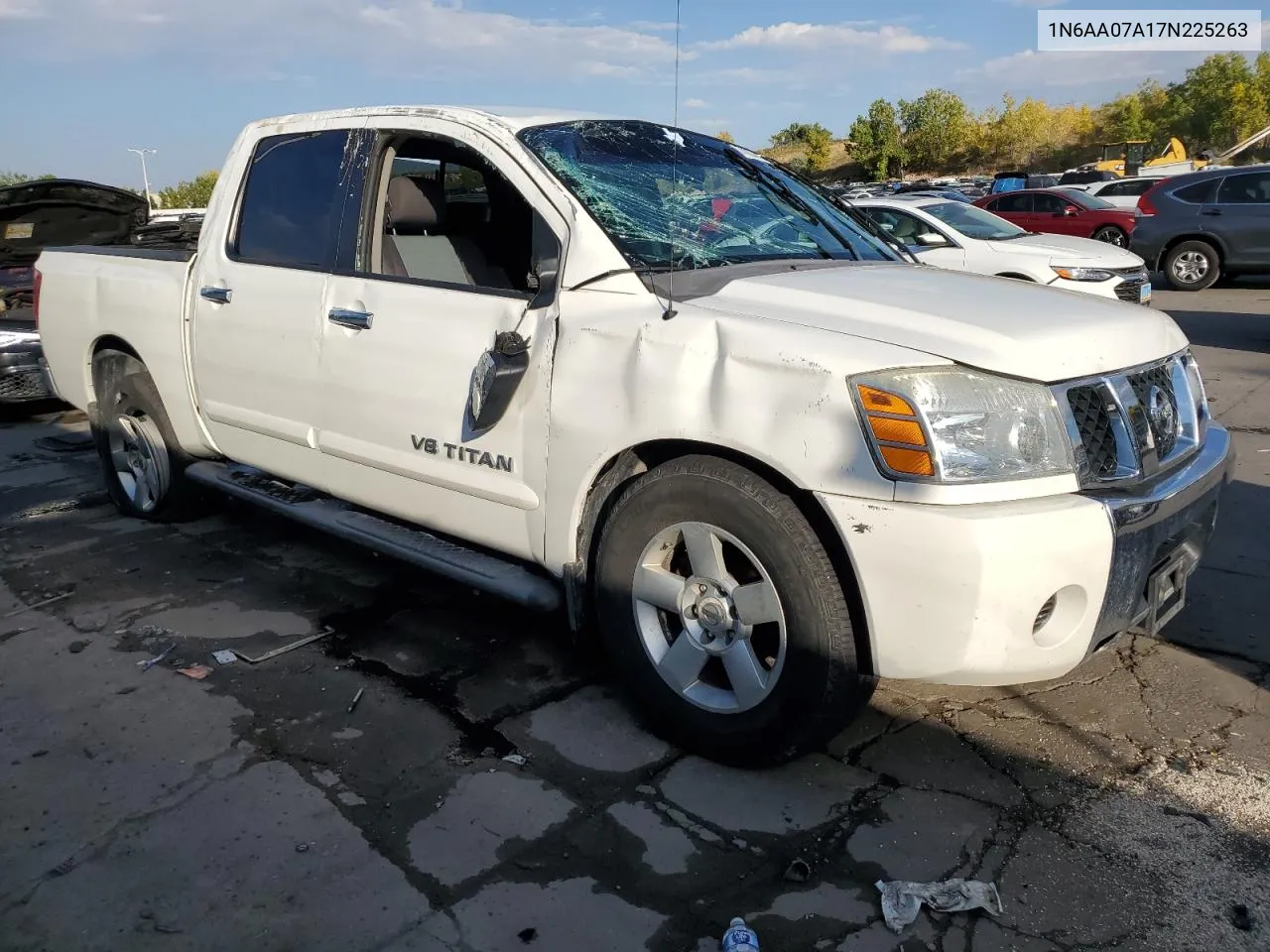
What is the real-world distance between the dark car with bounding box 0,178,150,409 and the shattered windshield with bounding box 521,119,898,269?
6196 mm

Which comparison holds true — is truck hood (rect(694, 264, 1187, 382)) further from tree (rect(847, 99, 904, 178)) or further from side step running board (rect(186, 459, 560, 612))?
tree (rect(847, 99, 904, 178))

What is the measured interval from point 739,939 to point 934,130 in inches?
3159

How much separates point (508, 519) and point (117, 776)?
1.39 metres

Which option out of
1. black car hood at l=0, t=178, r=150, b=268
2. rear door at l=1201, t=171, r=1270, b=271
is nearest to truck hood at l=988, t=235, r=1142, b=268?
rear door at l=1201, t=171, r=1270, b=271

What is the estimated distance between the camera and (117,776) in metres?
3.04

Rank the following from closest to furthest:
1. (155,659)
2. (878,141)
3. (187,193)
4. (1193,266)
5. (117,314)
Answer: (155,659) < (117,314) < (1193,266) < (187,193) < (878,141)

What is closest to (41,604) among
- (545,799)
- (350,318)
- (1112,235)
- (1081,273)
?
(350,318)

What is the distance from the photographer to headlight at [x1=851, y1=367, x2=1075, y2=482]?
244 centimetres

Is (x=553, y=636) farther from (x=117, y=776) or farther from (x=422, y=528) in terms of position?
(x=117, y=776)

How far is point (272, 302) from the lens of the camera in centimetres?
407

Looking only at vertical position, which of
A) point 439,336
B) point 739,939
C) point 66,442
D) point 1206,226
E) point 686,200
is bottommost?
point 739,939

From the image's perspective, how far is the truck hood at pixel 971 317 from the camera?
255 cm

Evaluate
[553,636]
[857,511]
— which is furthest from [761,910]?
[553,636]

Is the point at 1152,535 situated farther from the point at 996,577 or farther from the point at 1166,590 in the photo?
the point at 996,577
